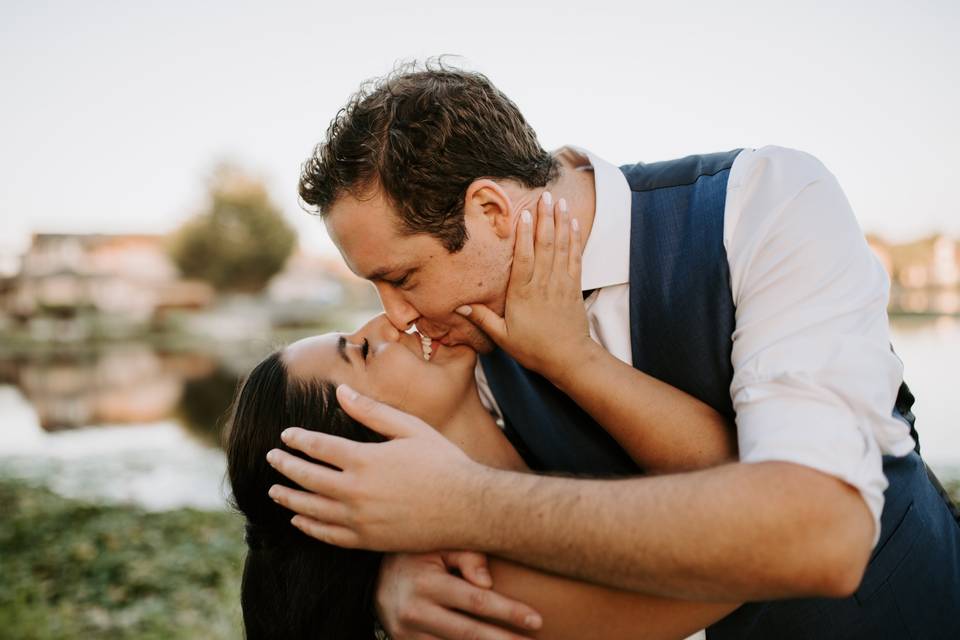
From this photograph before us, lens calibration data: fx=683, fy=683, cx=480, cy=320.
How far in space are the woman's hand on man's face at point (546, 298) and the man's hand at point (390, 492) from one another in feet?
1.30

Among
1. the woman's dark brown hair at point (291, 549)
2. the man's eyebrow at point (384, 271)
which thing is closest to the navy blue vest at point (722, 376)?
the man's eyebrow at point (384, 271)

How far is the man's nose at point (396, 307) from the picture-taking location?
229 centimetres

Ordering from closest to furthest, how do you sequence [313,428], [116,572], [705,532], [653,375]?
[705,532], [653,375], [313,428], [116,572]

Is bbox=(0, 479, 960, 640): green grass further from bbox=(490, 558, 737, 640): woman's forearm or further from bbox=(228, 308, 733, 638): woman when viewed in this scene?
bbox=(490, 558, 737, 640): woman's forearm

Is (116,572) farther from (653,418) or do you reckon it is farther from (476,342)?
Answer: (653,418)

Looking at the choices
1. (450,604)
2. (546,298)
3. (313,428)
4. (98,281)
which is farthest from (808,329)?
(98,281)

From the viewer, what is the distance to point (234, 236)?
3544 centimetres

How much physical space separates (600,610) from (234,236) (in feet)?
120

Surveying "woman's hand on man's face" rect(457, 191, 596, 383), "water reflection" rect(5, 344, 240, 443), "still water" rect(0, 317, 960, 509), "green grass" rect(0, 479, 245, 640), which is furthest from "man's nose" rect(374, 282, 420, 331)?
"water reflection" rect(5, 344, 240, 443)

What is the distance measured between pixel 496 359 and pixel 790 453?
1.29m

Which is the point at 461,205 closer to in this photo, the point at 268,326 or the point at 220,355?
the point at 220,355

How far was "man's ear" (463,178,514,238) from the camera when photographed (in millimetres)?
2164

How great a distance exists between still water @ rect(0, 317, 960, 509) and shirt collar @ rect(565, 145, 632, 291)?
1376 mm

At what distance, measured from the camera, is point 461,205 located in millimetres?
2176
